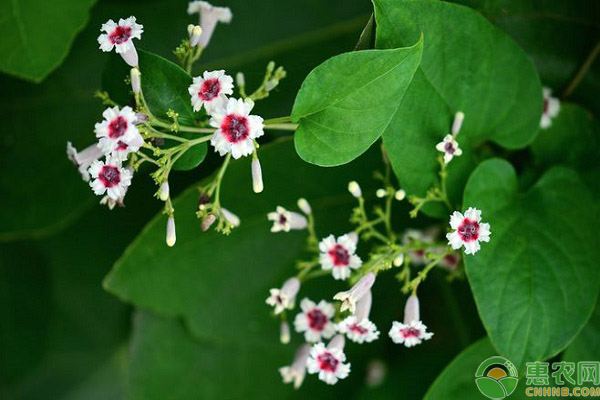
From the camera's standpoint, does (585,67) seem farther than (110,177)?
Yes

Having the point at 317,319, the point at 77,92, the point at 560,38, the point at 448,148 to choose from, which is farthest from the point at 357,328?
the point at 77,92

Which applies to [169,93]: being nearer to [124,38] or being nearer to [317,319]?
[124,38]

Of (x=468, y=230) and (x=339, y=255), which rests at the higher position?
(x=468, y=230)

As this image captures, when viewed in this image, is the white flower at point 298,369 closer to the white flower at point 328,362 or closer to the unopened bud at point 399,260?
the white flower at point 328,362

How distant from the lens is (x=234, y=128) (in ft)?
2.62

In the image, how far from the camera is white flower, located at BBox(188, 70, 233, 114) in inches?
31.7

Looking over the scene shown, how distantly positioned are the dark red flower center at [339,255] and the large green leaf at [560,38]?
461 millimetres

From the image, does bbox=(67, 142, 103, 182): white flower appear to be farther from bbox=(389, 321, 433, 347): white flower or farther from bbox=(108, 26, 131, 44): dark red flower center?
bbox=(389, 321, 433, 347): white flower

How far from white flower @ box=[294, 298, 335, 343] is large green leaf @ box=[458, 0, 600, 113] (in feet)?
1.70

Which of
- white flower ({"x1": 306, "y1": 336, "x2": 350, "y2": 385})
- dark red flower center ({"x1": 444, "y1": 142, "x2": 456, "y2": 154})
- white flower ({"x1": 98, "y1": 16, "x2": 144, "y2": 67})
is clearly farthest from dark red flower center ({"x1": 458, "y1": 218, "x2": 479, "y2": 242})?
white flower ({"x1": 98, "y1": 16, "x2": 144, "y2": 67})

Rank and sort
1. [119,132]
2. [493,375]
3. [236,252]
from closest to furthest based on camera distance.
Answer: [119,132] → [493,375] → [236,252]

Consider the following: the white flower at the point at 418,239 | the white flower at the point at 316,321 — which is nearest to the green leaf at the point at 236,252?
the white flower at the point at 418,239

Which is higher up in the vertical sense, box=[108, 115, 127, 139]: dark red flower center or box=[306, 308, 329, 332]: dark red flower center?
box=[108, 115, 127, 139]: dark red flower center

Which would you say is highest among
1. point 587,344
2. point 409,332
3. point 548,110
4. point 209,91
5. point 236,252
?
point 209,91
